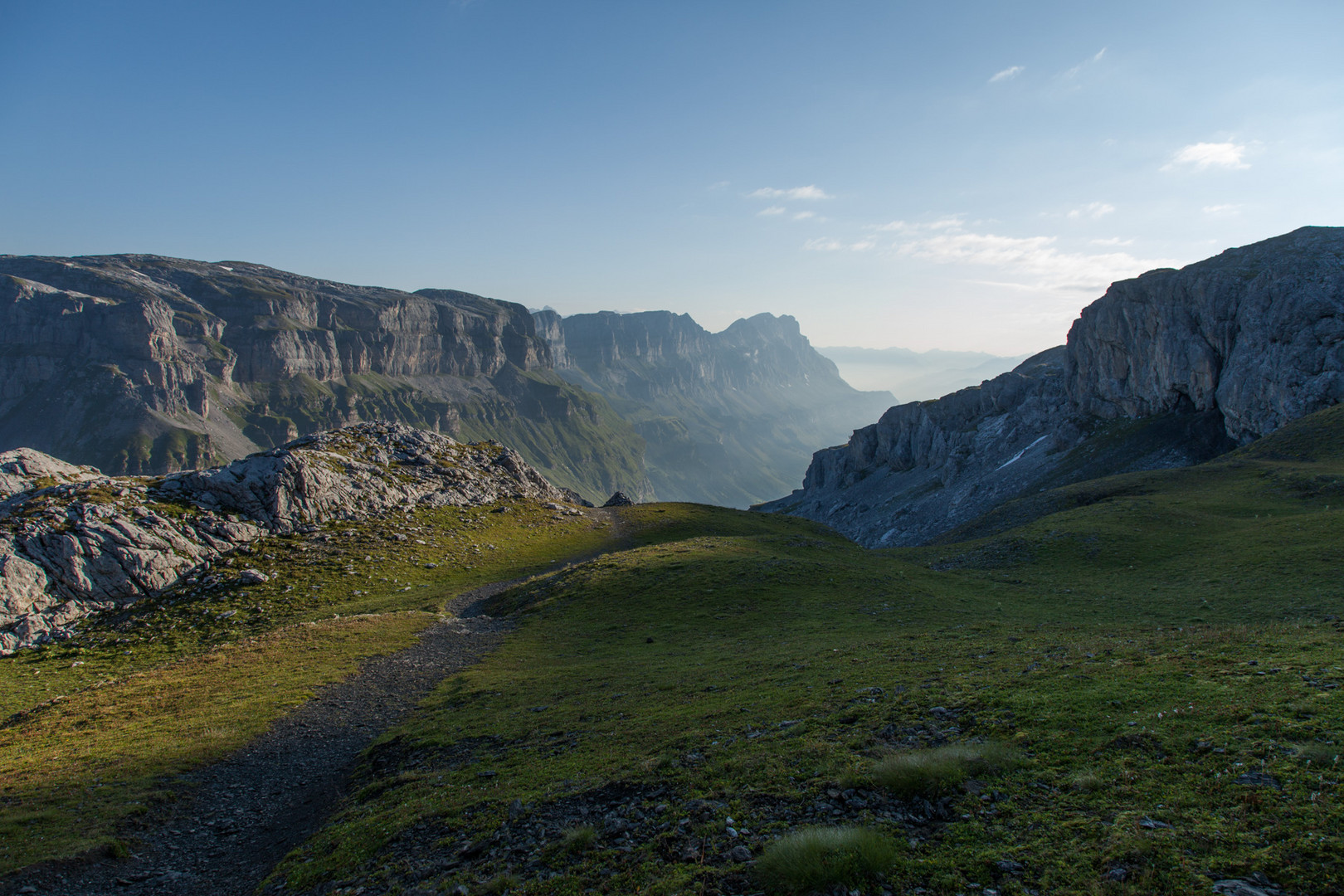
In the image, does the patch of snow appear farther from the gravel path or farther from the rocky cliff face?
the gravel path

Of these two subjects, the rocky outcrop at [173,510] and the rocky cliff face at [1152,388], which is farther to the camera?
the rocky cliff face at [1152,388]

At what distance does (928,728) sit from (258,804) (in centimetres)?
2145

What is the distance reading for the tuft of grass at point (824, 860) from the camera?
30.5 ft

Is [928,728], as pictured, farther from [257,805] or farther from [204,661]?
[204,661]

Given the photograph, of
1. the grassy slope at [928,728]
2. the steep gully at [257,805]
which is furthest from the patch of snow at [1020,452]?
the steep gully at [257,805]

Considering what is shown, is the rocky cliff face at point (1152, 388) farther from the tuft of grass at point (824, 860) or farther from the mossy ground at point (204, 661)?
the tuft of grass at point (824, 860)

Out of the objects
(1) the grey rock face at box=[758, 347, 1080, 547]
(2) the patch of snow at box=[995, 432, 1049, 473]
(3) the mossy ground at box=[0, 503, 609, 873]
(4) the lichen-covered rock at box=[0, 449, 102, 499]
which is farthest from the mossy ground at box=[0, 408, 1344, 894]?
(2) the patch of snow at box=[995, 432, 1049, 473]

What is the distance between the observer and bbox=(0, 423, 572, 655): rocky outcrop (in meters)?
44.1

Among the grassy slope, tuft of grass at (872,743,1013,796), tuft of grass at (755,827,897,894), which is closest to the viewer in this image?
tuft of grass at (755,827,897,894)

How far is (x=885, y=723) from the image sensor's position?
1591 cm

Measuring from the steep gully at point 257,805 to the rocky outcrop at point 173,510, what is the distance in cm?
2921

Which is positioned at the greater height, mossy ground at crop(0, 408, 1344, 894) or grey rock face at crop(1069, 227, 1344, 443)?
grey rock face at crop(1069, 227, 1344, 443)

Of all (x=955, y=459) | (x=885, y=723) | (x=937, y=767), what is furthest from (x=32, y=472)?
(x=955, y=459)

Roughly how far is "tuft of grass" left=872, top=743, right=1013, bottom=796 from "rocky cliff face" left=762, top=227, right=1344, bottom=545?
106753mm
